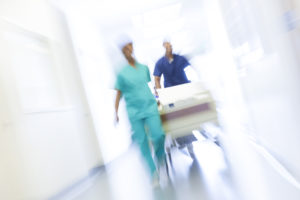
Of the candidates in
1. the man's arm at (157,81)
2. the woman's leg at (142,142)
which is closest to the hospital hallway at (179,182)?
the woman's leg at (142,142)

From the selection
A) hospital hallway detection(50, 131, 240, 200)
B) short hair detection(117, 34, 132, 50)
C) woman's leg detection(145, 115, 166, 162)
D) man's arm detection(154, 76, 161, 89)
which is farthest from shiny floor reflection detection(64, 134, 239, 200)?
short hair detection(117, 34, 132, 50)

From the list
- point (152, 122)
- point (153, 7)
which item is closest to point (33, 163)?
point (152, 122)

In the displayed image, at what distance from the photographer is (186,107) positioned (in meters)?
2.83

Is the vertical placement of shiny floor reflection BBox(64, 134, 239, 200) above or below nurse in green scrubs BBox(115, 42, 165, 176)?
below

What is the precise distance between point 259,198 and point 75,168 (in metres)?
2.20

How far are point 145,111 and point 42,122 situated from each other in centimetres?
108

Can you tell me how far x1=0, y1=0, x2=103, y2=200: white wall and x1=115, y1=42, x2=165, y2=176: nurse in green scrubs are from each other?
854mm

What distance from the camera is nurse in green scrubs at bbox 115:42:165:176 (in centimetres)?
232

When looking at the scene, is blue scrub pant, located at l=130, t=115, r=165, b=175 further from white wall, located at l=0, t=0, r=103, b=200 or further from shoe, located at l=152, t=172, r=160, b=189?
white wall, located at l=0, t=0, r=103, b=200

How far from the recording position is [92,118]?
12.3 ft

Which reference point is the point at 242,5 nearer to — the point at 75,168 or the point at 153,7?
the point at 75,168

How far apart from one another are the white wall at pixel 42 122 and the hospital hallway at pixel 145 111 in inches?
0.5

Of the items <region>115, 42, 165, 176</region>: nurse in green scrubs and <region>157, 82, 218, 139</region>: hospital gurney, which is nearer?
<region>115, 42, 165, 176</region>: nurse in green scrubs

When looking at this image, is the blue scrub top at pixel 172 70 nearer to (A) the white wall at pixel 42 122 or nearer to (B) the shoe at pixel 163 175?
(B) the shoe at pixel 163 175
